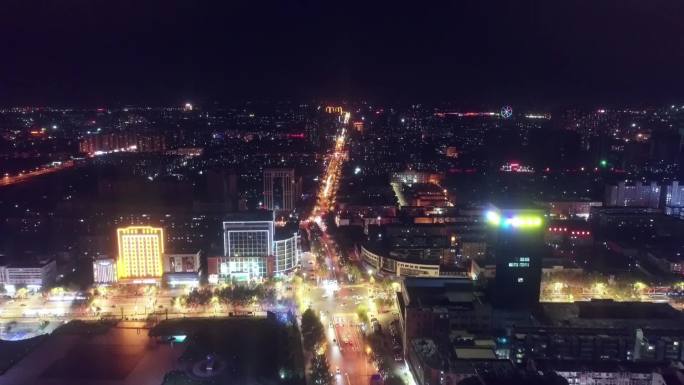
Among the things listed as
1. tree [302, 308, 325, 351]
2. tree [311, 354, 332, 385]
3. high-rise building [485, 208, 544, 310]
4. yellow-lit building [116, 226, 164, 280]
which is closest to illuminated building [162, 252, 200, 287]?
yellow-lit building [116, 226, 164, 280]

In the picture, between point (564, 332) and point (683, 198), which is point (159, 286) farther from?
point (683, 198)

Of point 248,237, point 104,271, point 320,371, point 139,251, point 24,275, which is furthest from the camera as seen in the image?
point 248,237

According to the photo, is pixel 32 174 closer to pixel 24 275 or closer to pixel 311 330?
pixel 24 275

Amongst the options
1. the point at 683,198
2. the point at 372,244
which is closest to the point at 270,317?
the point at 372,244

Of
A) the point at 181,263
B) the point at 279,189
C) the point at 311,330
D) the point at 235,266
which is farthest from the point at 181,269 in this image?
the point at 279,189

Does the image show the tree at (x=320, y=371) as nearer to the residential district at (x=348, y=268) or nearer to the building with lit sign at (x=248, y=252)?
the residential district at (x=348, y=268)

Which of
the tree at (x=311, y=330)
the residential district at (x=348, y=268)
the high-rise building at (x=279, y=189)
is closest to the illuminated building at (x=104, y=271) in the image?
the residential district at (x=348, y=268)
